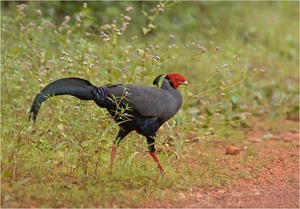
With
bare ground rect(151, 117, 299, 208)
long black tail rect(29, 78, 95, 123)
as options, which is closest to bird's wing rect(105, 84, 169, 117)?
long black tail rect(29, 78, 95, 123)

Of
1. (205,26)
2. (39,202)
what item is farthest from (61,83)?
(205,26)

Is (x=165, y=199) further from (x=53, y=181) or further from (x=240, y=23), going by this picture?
(x=240, y=23)

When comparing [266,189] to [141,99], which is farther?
[266,189]

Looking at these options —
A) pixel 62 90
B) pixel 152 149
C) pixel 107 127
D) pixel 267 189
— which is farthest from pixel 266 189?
pixel 62 90

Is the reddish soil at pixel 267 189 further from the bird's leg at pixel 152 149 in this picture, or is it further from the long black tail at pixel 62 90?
the long black tail at pixel 62 90

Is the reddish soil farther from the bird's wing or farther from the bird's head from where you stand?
the bird's head

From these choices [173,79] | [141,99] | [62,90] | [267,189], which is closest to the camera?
[62,90]

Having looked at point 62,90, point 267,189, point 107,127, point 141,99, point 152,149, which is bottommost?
point 267,189

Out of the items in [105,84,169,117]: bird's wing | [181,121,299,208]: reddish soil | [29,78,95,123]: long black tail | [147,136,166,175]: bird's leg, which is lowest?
[181,121,299,208]: reddish soil

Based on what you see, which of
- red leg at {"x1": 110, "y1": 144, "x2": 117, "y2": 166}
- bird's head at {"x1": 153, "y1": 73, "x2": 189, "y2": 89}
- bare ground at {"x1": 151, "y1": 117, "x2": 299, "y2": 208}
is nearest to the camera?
bare ground at {"x1": 151, "y1": 117, "x2": 299, "y2": 208}

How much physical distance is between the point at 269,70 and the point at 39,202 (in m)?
6.39

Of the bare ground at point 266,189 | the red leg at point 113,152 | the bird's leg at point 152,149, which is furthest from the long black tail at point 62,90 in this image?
the bare ground at point 266,189

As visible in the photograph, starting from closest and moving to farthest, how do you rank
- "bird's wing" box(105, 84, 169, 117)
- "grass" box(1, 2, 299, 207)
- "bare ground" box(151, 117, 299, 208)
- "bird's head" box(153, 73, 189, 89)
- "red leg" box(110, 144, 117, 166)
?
"grass" box(1, 2, 299, 207), "bare ground" box(151, 117, 299, 208), "bird's wing" box(105, 84, 169, 117), "red leg" box(110, 144, 117, 166), "bird's head" box(153, 73, 189, 89)

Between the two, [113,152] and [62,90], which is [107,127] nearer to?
[113,152]
